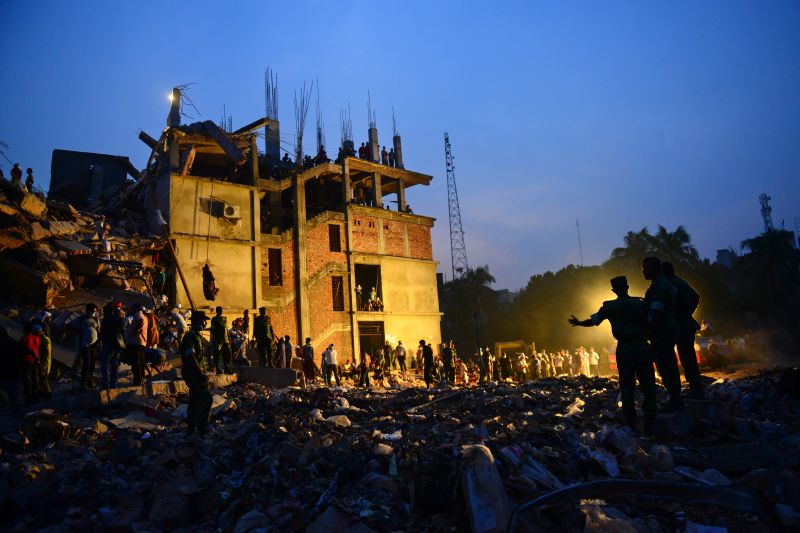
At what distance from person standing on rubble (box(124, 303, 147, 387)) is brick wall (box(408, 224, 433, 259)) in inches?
831

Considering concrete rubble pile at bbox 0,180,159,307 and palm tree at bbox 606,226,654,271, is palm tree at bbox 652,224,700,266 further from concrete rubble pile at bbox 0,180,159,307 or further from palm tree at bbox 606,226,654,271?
concrete rubble pile at bbox 0,180,159,307

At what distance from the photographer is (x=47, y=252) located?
15.2 metres

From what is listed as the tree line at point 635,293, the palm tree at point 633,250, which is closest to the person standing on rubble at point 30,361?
the tree line at point 635,293

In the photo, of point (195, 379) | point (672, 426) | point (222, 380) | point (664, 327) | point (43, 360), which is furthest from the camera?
point (222, 380)

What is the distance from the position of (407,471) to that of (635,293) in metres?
37.1

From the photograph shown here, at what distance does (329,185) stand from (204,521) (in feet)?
88.7

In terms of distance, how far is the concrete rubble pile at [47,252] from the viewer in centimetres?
1417

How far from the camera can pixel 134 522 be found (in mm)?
4363

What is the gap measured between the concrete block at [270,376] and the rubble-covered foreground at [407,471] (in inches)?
177

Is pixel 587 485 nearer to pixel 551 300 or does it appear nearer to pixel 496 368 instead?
pixel 496 368

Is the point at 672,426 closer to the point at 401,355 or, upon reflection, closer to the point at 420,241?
the point at 401,355

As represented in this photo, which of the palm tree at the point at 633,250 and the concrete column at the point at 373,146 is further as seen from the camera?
the palm tree at the point at 633,250

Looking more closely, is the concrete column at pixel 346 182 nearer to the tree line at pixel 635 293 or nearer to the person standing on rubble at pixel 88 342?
the tree line at pixel 635 293

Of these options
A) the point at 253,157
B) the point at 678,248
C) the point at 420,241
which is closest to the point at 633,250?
the point at 678,248
